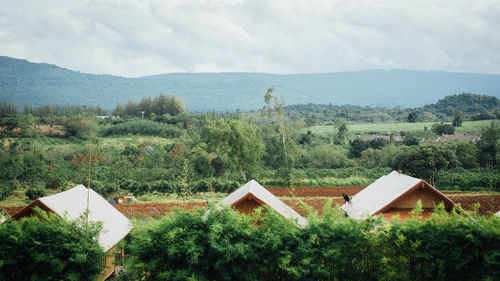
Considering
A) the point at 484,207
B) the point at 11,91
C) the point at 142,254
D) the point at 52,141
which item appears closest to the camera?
the point at 142,254

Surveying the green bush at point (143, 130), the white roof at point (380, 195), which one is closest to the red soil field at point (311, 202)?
the white roof at point (380, 195)

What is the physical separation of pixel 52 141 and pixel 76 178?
73.1ft

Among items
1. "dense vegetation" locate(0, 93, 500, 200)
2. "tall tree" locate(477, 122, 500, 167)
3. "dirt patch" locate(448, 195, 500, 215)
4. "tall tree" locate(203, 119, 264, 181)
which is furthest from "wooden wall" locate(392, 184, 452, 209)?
"tall tree" locate(477, 122, 500, 167)

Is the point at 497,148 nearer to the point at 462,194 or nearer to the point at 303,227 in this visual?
the point at 462,194

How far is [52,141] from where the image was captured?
5109 centimetres

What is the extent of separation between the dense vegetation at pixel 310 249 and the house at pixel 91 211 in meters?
4.20

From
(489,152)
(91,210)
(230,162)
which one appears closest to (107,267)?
(91,210)

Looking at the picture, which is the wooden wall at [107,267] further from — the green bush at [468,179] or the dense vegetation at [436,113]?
the dense vegetation at [436,113]

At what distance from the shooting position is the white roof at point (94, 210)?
1202cm

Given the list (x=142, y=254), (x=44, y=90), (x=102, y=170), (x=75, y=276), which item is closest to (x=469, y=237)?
(x=142, y=254)

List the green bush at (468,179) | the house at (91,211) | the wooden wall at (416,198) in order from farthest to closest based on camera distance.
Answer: the green bush at (468,179) < the wooden wall at (416,198) < the house at (91,211)

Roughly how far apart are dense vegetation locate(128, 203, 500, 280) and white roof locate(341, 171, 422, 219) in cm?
419

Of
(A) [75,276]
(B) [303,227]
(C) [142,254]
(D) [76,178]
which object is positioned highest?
(B) [303,227]

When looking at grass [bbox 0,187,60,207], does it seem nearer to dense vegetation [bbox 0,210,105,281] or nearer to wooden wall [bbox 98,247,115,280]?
wooden wall [bbox 98,247,115,280]
